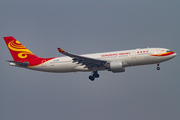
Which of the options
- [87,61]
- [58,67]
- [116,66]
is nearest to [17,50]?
[58,67]

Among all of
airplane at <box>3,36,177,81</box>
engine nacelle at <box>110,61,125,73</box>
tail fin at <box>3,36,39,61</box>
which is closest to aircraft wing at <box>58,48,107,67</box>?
airplane at <box>3,36,177,81</box>

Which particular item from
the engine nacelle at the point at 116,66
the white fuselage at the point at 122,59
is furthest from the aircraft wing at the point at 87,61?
the engine nacelle at the point at 116,66

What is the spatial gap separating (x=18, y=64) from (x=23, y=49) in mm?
4431

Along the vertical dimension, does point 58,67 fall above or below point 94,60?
below

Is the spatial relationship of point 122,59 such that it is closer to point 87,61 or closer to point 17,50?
point 87,61

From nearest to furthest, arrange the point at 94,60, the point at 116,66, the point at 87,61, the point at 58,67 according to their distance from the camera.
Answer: the point at 116,66 → the point at 94,60 → the point at 87,61 → the point at 58,67

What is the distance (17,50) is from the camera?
1939 inches

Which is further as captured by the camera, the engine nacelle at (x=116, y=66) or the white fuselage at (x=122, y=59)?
the white fuselage at (x=122, y=59)

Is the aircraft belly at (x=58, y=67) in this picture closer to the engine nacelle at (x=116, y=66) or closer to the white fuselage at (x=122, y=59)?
the white fuselage at (x=122, y=59)

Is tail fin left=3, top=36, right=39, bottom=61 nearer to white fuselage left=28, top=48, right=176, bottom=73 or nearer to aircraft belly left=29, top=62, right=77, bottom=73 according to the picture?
aircraft belly left=29, top=62, right=77, bottom=73

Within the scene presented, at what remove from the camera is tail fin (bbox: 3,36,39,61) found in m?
48.6

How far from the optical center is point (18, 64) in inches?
1822

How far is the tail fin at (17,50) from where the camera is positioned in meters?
48.6

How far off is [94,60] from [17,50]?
16637 millimetres
